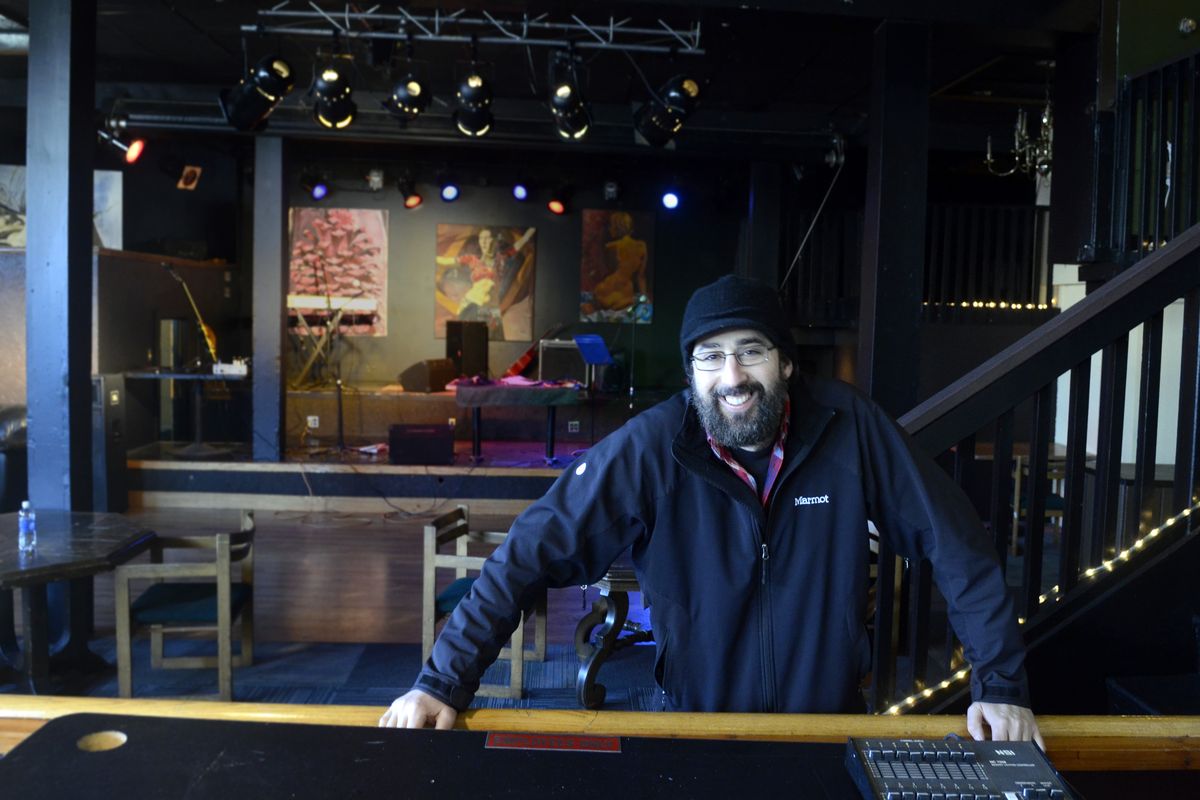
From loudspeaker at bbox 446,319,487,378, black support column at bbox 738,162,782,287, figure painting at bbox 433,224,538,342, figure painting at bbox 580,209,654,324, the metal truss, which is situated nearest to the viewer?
the metal truss

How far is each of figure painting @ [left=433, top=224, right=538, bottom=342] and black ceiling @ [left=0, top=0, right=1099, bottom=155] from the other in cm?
318

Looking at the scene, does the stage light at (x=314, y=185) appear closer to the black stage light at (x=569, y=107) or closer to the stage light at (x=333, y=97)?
the stage light at (x=333, y=97)

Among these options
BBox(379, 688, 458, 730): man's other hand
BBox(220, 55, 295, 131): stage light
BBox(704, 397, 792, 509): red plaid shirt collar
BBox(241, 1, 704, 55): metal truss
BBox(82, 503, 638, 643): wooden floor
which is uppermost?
BBox(241, 1, 704, 55): metal truss

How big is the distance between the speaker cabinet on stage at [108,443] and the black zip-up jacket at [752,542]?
702 centimetres

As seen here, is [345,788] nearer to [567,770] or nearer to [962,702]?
[567,770]

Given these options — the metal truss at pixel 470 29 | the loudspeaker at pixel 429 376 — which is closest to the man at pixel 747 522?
the metal truss at pixel 470 29

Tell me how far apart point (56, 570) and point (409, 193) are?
8521 millimetres

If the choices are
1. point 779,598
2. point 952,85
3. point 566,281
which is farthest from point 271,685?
point 566,281

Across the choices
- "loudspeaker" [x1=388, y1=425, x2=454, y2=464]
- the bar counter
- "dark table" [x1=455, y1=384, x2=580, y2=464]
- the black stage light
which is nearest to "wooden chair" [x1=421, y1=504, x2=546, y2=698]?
the bar counter

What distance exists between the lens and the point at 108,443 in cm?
797

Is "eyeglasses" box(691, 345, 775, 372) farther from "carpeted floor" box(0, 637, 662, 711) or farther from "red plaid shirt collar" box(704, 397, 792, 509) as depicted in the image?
"carpeted floor" box(0, 637, 662, 711)

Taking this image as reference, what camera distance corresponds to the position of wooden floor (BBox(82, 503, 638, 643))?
535 centimetres

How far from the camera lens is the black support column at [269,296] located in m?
8.70

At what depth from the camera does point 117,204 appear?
34.2ft
